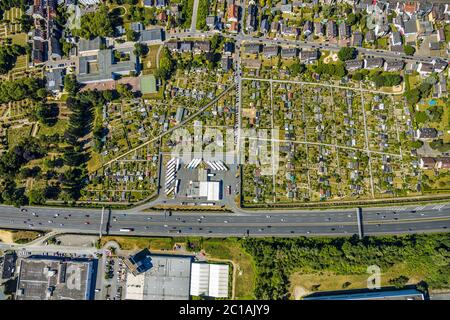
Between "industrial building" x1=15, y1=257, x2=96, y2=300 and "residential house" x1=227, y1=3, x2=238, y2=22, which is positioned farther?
"residential house" x1=227, y1=3, x2=238, y2=22

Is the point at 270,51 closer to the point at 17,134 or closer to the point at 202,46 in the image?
the point at 202,46

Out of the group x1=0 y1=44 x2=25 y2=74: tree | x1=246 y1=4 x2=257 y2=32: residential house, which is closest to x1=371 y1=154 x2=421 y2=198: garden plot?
x1=246 y1=4 x2=257 y2=32: residential house

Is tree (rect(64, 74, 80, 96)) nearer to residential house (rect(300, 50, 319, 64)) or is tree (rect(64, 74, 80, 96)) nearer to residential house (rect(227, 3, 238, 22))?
Answer: residential house (rect(227, 3, 238, 22))

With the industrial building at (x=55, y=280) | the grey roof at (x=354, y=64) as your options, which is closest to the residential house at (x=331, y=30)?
the grey roof at (x=354, y=64)

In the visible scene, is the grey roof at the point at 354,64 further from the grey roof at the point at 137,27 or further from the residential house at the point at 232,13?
the grey roof at the point at 137,27

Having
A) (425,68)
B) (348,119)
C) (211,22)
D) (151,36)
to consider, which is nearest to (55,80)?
(151,36)
